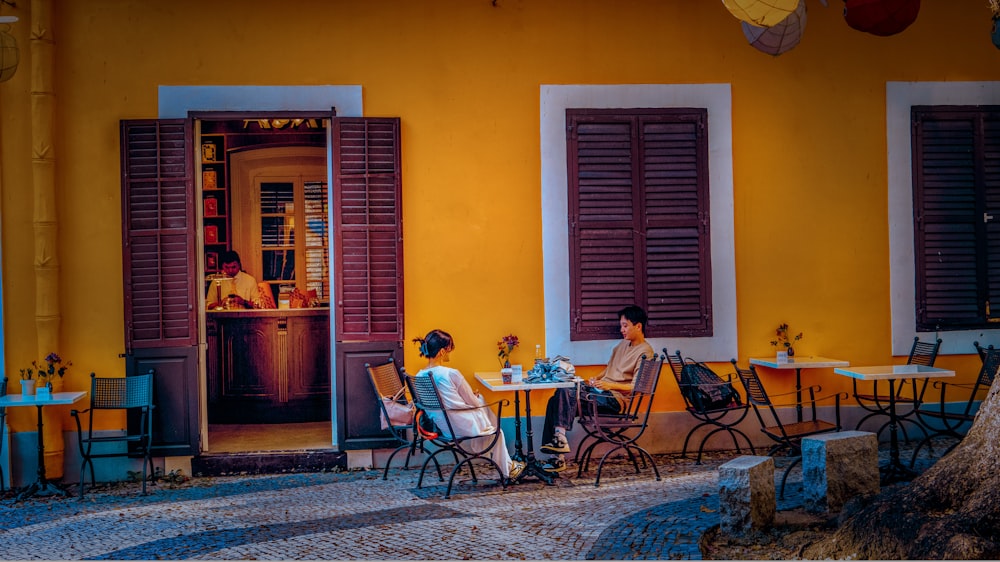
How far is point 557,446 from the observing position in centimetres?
817

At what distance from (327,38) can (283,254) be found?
151 inches

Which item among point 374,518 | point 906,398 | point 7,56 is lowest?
point 374,518

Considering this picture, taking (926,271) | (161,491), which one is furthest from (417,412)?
(926,271)

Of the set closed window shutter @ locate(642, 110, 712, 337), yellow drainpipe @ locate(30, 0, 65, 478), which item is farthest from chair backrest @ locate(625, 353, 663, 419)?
yellow drainpipe @ locate(30, 0, 65, 478)

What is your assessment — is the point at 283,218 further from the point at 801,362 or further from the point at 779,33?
the point at 779,33

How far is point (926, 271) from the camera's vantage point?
355 inches

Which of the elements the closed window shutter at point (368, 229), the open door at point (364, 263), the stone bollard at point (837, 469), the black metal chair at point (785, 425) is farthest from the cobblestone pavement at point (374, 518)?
the closed window shutter at point (368, 229)

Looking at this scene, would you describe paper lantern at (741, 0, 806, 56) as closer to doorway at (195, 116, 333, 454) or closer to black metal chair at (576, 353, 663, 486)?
black metal chair at (576, 353, 663, 486)

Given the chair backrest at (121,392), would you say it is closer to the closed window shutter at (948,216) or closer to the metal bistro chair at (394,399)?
the metal bistro chair at (394,399)

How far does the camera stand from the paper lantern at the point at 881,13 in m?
6.20

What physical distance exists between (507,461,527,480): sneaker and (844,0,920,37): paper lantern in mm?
4049

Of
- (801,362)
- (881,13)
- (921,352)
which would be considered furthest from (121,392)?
(921,352)

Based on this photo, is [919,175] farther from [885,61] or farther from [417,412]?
[417,412]

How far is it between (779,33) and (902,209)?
2.91m
